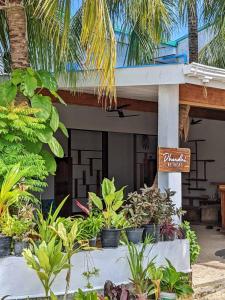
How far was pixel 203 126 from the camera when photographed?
1234 cm

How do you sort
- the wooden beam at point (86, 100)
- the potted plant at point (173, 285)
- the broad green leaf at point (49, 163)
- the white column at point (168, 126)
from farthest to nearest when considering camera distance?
the wooden beam at point (86, 100), the white column at point (168, 126), the broad green leaf at point (49, 163), the potted plant at point (173, 285)

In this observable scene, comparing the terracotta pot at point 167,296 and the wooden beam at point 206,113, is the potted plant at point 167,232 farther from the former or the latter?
the wooden beam at point 206,113

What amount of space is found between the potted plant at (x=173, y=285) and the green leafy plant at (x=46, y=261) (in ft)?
4.68

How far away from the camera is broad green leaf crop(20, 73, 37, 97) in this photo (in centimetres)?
515

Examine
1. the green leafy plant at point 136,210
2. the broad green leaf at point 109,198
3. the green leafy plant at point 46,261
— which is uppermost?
the broad green leaf at point 109,198

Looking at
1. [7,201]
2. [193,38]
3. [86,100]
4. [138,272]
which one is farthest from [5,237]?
[193,38]

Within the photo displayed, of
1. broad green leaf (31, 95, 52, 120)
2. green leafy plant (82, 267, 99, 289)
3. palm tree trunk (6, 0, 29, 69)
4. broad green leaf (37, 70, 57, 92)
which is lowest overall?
green leafy plant (82, 267, 99, 289)

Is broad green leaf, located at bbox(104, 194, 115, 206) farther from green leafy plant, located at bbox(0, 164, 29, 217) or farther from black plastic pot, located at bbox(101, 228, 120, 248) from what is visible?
Result: green leafy plant, located at bbox(0, 164, 29, 217)

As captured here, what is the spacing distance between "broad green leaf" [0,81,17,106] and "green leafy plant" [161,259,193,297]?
2.63m

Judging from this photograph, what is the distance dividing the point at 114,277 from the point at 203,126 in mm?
8001

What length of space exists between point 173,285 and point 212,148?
7620 mm

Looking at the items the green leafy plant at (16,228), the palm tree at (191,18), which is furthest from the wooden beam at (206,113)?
the green leafy plant at (16,228)

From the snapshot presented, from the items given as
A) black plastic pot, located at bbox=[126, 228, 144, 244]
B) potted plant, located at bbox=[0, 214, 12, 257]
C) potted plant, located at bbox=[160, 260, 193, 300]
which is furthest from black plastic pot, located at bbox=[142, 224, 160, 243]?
potted plant, located at bbox=[0, 214, 12, 257]

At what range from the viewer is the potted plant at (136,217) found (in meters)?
5.13
